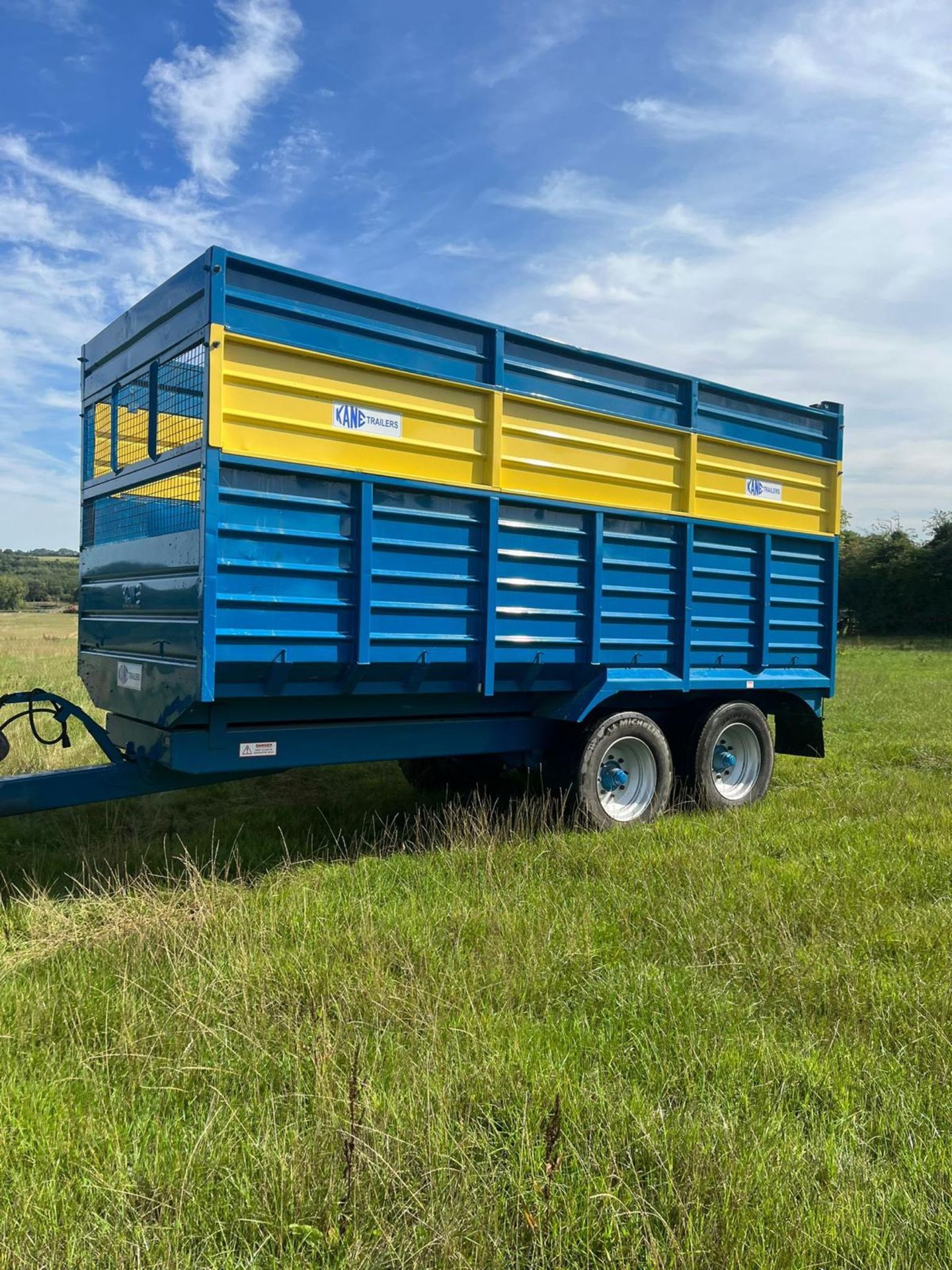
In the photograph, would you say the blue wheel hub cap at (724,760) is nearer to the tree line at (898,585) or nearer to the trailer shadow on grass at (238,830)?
the trailer shadow on grass at (238,830)

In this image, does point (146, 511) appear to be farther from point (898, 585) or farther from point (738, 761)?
point (898, 585)

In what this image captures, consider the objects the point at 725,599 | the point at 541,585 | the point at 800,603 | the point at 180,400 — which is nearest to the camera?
the point at 180,400

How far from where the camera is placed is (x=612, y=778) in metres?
6.04

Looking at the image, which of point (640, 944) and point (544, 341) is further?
point (544, 341)

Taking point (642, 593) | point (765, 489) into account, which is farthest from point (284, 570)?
Answer: point (765, 489)

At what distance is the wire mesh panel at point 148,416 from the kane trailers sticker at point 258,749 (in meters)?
1.52

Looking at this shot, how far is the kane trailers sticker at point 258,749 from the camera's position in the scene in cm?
460

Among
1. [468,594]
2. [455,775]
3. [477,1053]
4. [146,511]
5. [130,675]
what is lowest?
[477,1053]

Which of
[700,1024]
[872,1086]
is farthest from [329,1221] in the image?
[872,1086]

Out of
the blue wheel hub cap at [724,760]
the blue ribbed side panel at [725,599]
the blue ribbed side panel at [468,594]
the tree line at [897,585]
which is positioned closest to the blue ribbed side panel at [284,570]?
the blue ribbed side panel at [468,594]

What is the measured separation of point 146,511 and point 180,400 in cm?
68

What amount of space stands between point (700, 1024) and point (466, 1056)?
0.83 metres

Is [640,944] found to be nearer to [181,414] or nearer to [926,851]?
[926,851]

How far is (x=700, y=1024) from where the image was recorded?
306 cm
